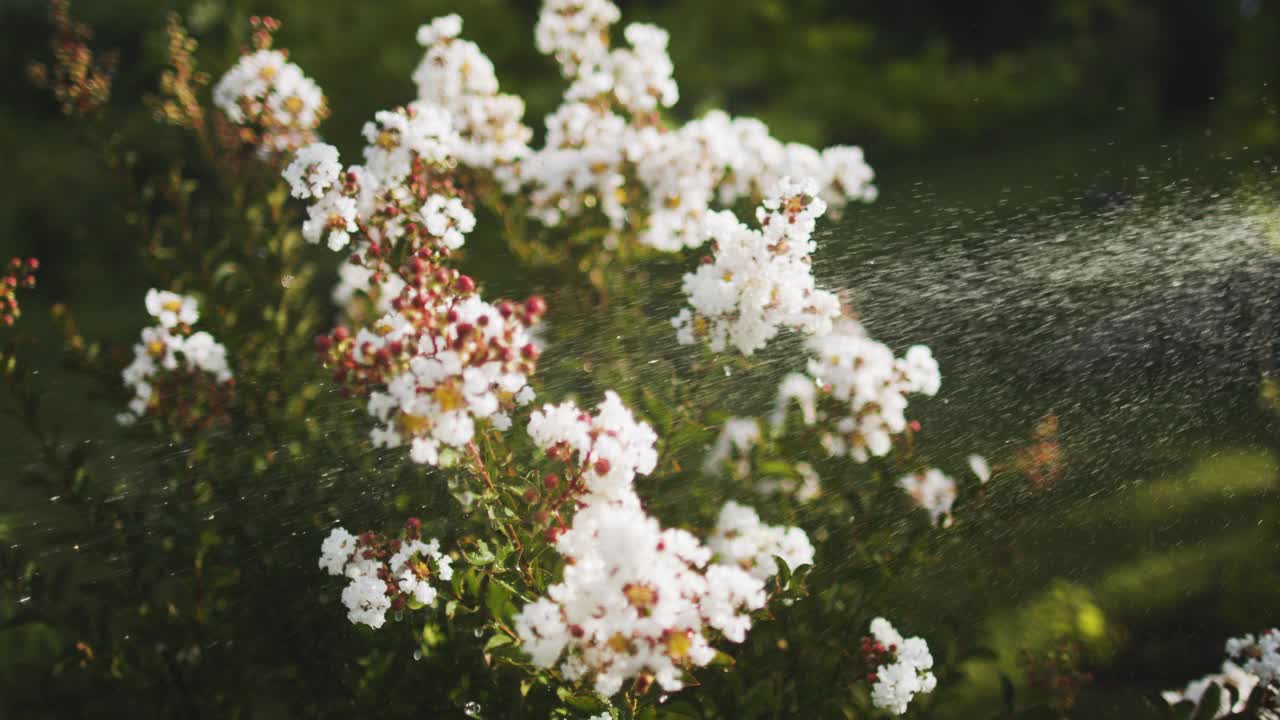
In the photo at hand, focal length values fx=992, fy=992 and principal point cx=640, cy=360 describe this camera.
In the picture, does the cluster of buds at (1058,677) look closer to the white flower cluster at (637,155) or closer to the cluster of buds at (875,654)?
the cluster of buds at (875,654)

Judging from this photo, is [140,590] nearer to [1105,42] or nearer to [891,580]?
[891,580]

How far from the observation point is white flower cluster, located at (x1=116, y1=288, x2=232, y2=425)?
219 centimetres

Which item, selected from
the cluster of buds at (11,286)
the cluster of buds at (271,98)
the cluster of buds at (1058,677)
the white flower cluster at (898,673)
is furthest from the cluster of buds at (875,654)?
the cluster of buds at (271,98)

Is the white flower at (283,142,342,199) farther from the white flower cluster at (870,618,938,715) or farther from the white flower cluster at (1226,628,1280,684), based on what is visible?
the white flower cluster at (1226,628,1280,684)

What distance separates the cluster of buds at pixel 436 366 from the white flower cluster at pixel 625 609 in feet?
0.79

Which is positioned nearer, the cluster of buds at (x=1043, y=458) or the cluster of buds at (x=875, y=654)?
the cluster of buds at (x=875, y=654)

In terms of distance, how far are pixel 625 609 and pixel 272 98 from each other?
1.93 metres

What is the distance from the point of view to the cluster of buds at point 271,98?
262 centimetres

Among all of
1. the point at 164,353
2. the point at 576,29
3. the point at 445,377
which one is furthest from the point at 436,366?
the point at 576,29

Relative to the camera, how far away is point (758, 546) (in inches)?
78.5

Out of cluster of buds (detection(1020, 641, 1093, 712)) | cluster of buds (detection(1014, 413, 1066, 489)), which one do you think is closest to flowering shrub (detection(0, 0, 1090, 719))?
cluster of buds (detection(1014, 413, 1066, 489))

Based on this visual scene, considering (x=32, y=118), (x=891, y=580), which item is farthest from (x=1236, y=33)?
(x=32, y=118)

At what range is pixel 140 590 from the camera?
5.80ft

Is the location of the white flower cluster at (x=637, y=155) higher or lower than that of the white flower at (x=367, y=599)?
higher
